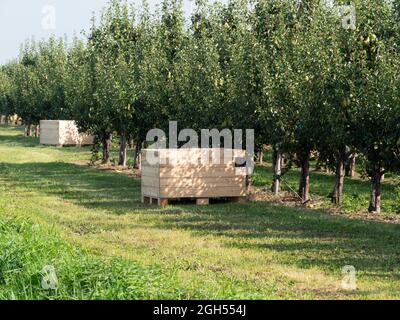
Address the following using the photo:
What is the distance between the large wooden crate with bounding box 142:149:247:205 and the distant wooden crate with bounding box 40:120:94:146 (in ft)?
87.6

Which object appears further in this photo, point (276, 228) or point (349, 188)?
point (349, 188)

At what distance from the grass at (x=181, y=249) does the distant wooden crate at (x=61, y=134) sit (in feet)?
76.4

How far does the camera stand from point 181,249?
13180 mm

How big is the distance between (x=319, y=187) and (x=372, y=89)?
7174 millimetres

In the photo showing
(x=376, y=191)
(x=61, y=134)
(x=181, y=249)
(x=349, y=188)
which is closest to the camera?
(x=181, y=249)

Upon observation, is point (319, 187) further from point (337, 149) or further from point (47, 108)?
point (47, 108)

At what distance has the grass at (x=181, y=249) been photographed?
8.90 m

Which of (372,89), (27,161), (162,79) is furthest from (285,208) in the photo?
(27,161)

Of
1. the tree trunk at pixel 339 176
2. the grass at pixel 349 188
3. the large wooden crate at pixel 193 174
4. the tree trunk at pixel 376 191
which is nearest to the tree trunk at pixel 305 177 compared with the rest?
the grass at pixel 349 188

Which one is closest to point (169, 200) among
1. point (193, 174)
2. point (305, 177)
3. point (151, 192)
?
point (151, 192)

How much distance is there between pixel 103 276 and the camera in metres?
8.77

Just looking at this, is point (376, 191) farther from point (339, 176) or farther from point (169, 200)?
point (169, 200)

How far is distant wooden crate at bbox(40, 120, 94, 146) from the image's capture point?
150 ft

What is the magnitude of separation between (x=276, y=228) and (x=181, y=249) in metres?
3.13
